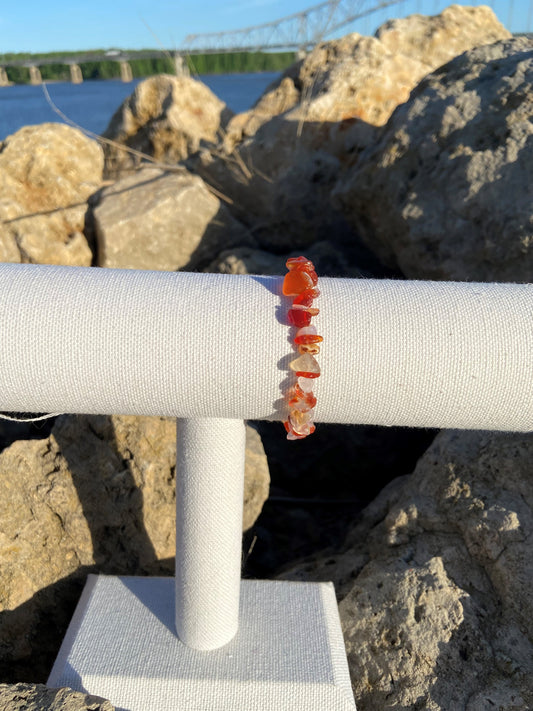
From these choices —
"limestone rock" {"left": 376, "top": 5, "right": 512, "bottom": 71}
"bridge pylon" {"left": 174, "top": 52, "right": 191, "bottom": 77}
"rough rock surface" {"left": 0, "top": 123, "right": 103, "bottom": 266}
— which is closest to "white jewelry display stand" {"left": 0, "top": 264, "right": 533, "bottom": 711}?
"rough rock surface" {"left": 0, "top": 123, "right": 103, "bottom": 266}

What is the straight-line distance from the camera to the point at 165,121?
295 centimetres

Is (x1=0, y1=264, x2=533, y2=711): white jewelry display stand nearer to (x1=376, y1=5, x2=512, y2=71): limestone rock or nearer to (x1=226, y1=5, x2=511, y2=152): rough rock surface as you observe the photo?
(x1=226, y1=5, x2=511, y2=152): rough rock surface

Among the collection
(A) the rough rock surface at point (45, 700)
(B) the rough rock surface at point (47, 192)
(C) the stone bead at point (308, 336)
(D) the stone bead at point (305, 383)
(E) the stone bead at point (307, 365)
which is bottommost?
(A) the rough rock surface at point (45, 700)

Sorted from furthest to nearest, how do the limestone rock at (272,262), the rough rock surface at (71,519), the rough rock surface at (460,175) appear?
1. the limestone rock at (272,262)
2. the rough rock surface at (460,175)
3. the rough rock surface at (71,519)

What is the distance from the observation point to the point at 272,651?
1.07m

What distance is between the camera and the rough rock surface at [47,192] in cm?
217

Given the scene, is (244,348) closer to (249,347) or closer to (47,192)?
(249,347)

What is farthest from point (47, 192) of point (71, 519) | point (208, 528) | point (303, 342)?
point (303, 342)

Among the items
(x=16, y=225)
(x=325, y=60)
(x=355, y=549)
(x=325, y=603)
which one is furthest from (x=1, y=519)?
(x=325, y=60)

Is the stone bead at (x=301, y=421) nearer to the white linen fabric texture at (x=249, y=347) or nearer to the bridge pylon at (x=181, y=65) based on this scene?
the white linen fabric texture at (x=249, y=347)

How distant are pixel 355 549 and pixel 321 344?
2.62 ft

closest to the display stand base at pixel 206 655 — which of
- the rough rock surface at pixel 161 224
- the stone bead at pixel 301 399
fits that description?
the stone bead at pixel 301 399

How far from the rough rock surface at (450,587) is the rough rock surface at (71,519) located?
0.48 m

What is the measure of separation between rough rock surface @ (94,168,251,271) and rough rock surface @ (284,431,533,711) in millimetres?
1349
